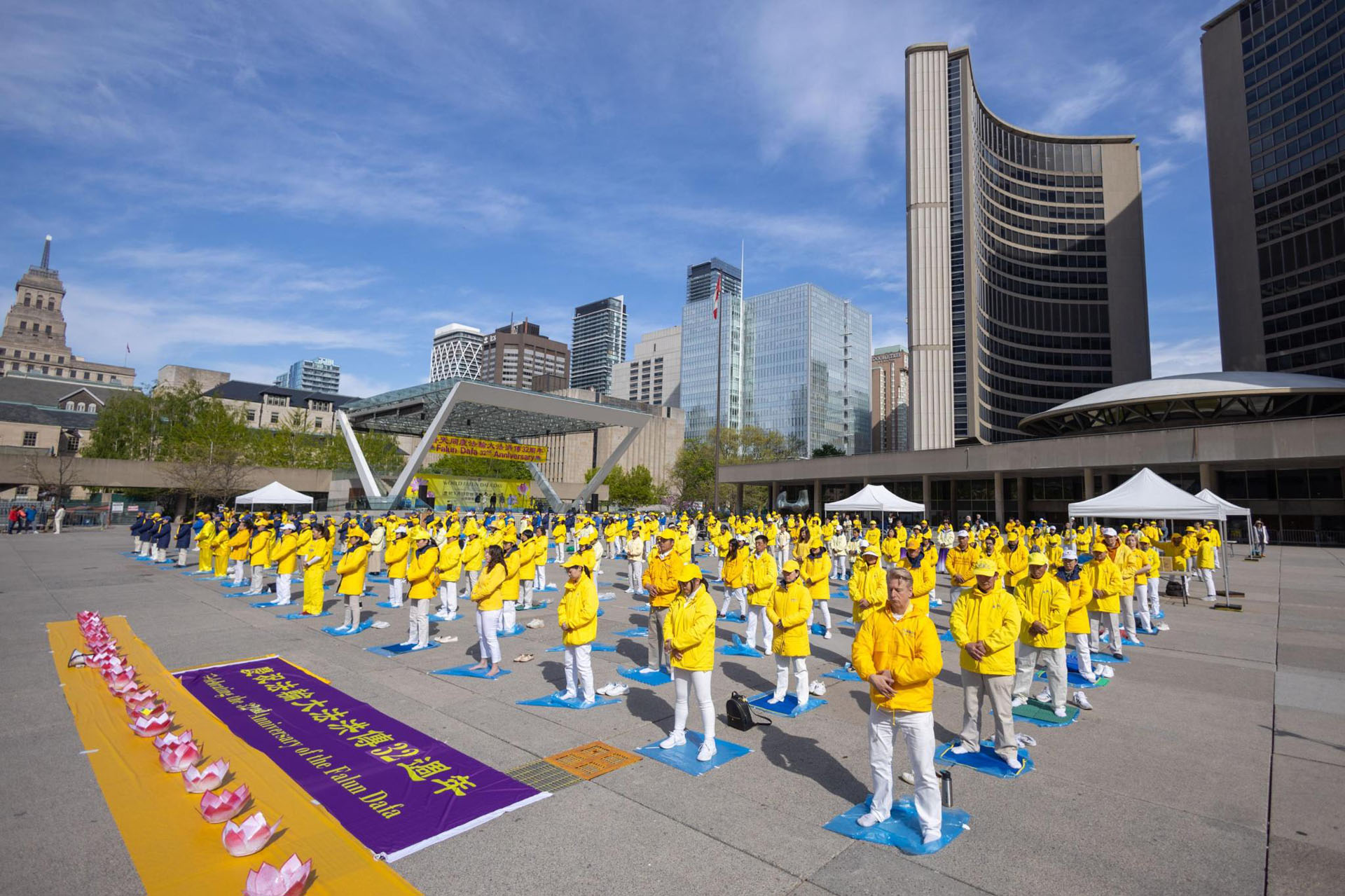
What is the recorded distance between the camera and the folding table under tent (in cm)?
1614

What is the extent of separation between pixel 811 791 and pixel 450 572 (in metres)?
8.41

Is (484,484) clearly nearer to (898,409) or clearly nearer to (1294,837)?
(1294,837)

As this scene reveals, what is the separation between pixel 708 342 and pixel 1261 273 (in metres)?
80.3

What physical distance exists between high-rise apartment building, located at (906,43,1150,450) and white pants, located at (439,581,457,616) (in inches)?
2875

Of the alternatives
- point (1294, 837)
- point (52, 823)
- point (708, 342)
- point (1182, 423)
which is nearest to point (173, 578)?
point (52, 823)

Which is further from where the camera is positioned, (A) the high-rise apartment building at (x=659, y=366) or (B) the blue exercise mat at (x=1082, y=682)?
(A) the high-rise apartment building at (x=659, y=366)

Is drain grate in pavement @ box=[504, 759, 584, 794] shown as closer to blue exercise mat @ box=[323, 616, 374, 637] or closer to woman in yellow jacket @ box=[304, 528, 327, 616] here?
blue exercise mat @ box=[323, 616, 374, 637]

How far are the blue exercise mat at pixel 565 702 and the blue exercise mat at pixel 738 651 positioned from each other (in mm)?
3313

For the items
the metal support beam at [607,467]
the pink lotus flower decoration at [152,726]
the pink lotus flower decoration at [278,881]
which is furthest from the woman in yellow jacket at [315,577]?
the metal support beam at [607,467]

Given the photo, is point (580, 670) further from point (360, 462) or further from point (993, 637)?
point (360, 462)

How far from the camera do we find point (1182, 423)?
5256 centimetres

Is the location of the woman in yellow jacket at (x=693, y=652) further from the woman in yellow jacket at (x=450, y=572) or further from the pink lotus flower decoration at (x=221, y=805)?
the woman in yellow jacket at (x=450, y=572)

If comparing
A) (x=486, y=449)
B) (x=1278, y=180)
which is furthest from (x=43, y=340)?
(x=1278, y=180)

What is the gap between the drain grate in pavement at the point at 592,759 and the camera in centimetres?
607
